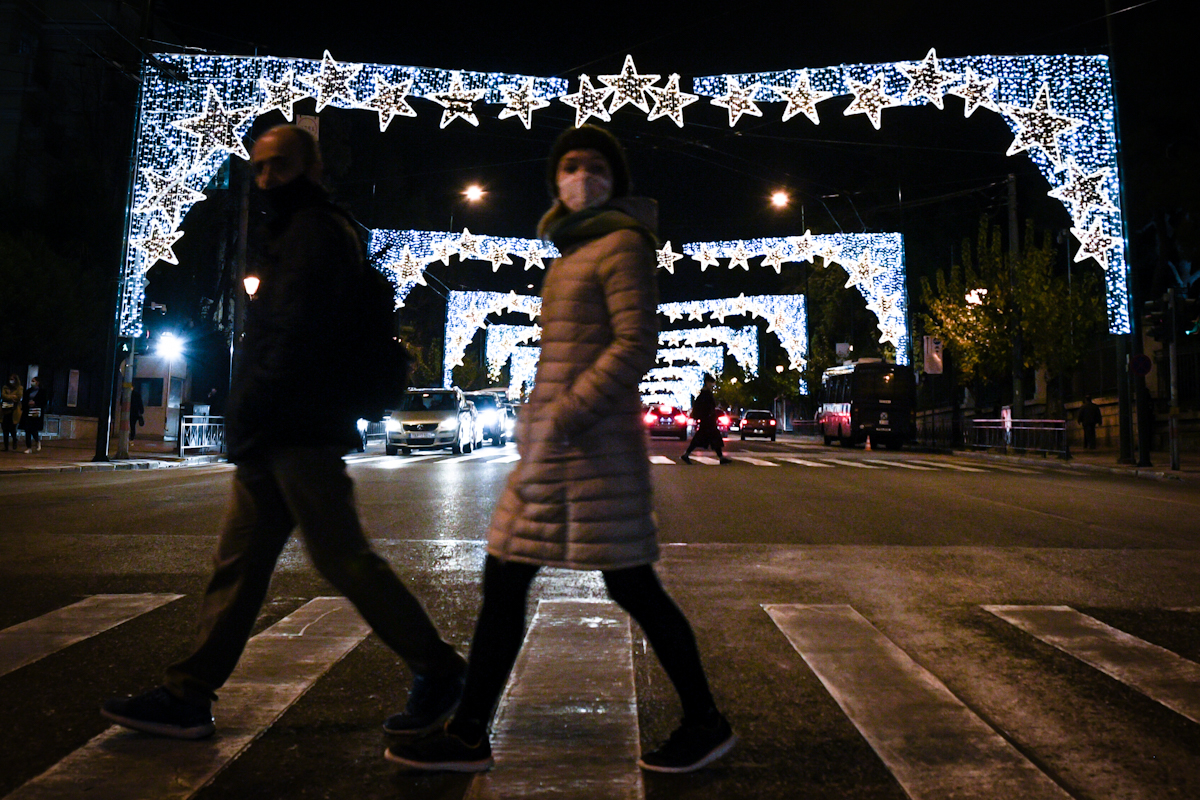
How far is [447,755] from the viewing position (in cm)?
278

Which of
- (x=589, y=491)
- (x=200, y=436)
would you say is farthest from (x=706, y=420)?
(x=589, y=491)

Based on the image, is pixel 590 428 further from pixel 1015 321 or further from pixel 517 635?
pixel 1015 321

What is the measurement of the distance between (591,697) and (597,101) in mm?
14184

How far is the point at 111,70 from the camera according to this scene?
36.3m

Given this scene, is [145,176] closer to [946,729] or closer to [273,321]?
[273,321]

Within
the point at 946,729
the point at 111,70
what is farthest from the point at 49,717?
the point at 111,70

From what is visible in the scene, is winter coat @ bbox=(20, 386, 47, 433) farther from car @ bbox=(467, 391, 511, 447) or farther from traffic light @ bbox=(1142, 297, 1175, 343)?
traffic light @ bbox=(1142, 297, 1175, 343)

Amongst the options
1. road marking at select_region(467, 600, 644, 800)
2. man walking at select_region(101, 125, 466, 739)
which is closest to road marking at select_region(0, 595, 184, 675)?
man walking at select_region(101, 125, 466, 739)

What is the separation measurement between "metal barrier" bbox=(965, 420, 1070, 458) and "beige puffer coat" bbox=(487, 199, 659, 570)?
73.6 ft

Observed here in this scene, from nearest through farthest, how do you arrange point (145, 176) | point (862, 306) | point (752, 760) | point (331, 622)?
point (752, 760), point (331, 622), point (145, 176), point (862, 306)

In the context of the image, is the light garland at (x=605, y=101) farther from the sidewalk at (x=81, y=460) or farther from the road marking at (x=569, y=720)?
the road marking at (x=569, y=720)

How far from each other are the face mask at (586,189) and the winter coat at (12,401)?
21522 mm

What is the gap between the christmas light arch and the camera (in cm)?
1667

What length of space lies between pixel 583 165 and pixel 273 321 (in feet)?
3.46
